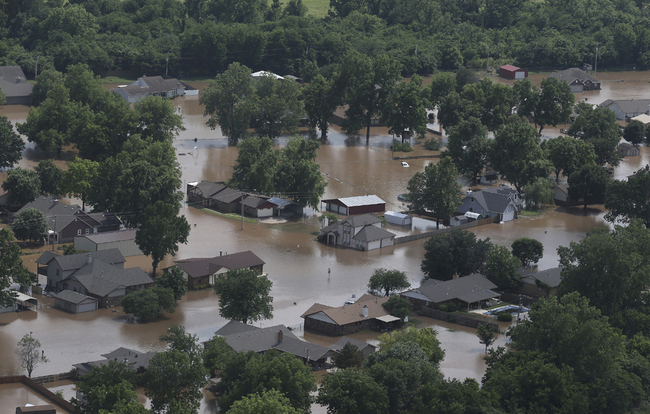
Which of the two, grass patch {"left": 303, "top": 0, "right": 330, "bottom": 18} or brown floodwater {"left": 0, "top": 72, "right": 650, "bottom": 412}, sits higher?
grass patch {"left": 303, "top": 0, "right": 330, "bottom": 18}

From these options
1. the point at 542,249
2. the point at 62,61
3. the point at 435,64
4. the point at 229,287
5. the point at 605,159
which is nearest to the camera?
the point at 229,287

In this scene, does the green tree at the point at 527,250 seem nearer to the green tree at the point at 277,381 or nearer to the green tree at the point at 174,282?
the green tree at the point at 174,282

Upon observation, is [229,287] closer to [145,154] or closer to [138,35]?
[145,154]

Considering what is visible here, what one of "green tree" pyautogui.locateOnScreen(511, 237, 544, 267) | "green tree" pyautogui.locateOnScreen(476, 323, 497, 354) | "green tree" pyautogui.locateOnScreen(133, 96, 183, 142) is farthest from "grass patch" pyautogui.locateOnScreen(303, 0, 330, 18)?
"green tree" pyautogui.locateOnScreen(476, 323, 497, 354)

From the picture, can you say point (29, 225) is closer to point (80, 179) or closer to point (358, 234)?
point (80, 179)

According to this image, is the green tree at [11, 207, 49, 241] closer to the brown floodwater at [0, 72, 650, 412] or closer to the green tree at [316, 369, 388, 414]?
the brown floodwater at [0, 72, 650, 412]

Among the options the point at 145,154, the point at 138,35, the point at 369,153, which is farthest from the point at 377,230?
the point at 138,35

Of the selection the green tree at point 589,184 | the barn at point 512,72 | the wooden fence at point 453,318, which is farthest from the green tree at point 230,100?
the barn at point 512,72
